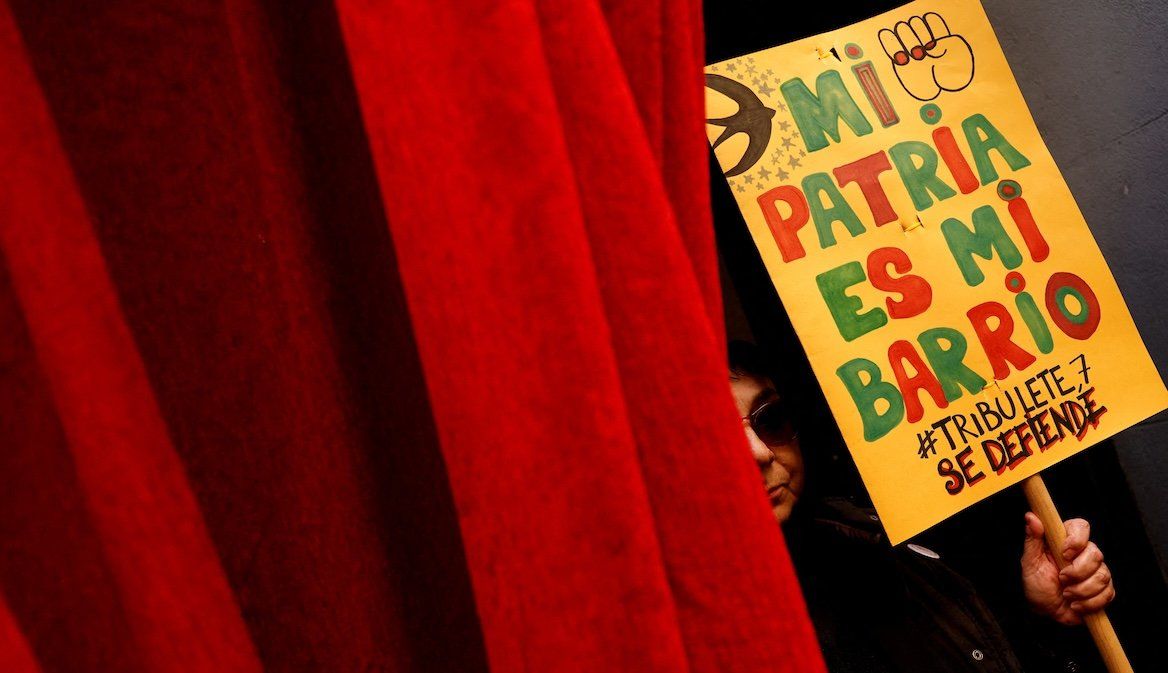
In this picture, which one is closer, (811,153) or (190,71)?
(190,71)

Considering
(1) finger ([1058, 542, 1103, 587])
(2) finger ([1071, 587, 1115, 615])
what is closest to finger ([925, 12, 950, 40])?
(2) finger ([1071, 587, 1115, 615])

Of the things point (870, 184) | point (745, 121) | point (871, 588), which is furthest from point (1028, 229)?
point (871, 588)

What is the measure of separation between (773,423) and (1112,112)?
0.70m

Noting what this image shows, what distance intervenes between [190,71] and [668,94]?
19cm

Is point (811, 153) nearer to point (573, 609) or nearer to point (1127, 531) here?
point (573, 609)

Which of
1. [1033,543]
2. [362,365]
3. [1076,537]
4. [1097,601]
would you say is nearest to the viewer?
[362,365]

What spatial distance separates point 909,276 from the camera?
650 mm

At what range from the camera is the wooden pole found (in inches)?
26.7

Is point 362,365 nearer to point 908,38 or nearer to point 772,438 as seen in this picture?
point 908,38

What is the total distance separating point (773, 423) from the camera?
3.93ft

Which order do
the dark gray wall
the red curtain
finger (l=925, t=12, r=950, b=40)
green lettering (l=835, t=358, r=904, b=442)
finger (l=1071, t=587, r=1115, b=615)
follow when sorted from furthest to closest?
1. the dark gray wall
2. finger (l=1071, t=587, r=1115, b=615)
3. finger (l=925, t=12, r=950, b=40)
4. green lettering (l=835, t=358, r=904, b=442)
5. the red curtain

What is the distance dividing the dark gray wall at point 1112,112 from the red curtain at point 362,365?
1.09 metres

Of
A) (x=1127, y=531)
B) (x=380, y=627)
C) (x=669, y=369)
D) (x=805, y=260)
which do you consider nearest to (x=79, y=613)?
(x=380, y=627)

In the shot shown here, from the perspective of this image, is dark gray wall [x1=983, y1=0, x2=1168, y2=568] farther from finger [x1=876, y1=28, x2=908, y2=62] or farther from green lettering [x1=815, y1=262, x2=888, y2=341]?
green lettering [x1=815, y1=262, x2=888, y2=341]
